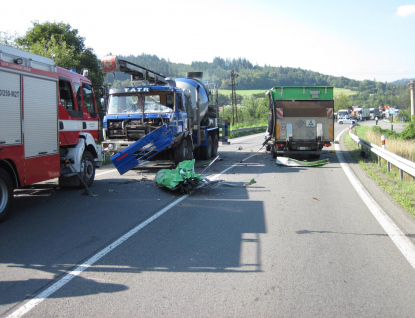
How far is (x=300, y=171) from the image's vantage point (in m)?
14.0

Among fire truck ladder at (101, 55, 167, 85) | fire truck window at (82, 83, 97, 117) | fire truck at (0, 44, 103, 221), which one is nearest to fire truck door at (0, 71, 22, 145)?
fire truck at (0, 44, 103, 221)

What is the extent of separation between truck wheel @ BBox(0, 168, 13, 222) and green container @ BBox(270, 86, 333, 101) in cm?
1215

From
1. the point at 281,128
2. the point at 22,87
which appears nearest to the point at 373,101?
the point at 281,128

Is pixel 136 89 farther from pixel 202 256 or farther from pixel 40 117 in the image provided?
pixel 202 256

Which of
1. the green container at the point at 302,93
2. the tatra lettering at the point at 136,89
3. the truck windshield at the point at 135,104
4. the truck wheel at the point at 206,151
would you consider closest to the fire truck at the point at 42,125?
the truck windshield at the point at 135,104

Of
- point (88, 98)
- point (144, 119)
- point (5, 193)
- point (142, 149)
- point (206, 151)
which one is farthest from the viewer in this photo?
point (206, 151)

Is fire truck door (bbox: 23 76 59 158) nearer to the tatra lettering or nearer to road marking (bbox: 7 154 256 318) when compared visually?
road marking (bbox: 7 154 256 318)

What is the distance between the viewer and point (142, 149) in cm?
1144

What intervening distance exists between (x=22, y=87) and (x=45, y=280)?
173 inches

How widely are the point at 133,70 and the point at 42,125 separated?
18.2 ft

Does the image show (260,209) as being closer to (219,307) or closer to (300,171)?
(219,307)

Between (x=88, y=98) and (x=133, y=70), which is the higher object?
(x=133, y=70)

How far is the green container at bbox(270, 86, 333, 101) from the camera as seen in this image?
55.9 feet

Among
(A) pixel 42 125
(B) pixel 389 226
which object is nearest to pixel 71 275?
(A) pixel 42 125
